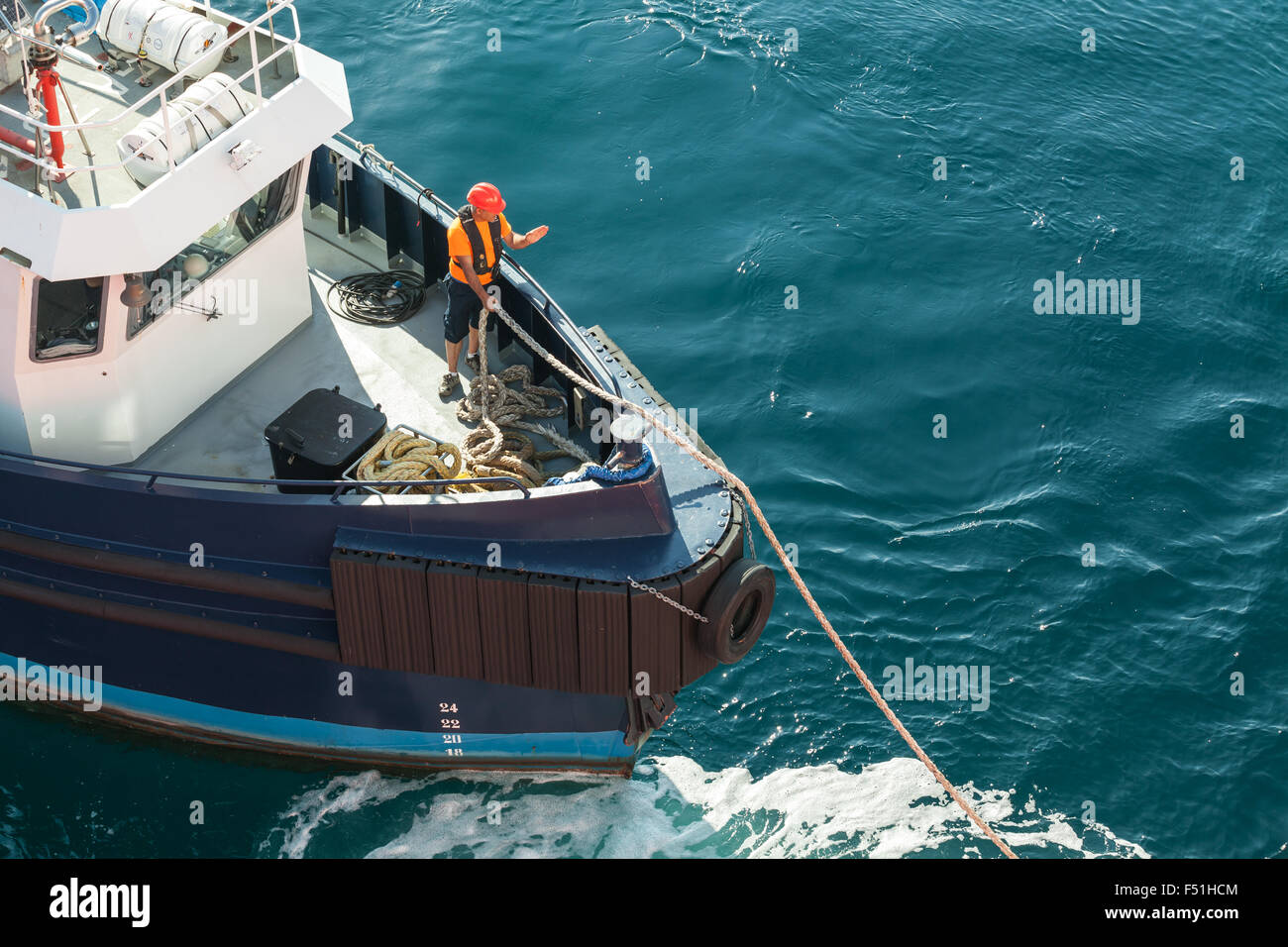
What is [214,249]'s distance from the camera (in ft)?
30.7

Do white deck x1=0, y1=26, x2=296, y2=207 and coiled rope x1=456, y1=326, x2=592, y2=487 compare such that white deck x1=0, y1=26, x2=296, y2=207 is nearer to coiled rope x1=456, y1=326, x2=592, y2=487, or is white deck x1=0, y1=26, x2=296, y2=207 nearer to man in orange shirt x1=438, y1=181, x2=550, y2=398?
man in orange shirt x1=438, y1=181, x2=550, y2=398

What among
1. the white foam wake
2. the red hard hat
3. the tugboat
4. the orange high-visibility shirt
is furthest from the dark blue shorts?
→ the white foam wake

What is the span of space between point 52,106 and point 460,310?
300 cm

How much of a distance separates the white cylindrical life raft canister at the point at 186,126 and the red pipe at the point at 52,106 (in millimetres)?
387

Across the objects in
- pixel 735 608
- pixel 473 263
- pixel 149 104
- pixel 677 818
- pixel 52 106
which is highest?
pixel 52 106

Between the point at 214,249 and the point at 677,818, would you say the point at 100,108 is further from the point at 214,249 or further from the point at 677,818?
the point at 677,818

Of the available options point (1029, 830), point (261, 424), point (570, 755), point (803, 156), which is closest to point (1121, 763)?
point (1029, 830)

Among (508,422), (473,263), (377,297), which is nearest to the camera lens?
(473,263)

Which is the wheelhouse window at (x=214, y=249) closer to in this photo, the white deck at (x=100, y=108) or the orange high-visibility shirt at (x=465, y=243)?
the white deck at (x=100, y=108)

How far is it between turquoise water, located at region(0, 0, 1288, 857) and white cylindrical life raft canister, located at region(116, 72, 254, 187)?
189 inches

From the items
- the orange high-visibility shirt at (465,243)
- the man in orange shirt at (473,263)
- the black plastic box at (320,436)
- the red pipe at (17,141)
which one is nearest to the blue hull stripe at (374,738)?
the black plastic box at (320,436)

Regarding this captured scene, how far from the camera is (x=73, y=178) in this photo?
8.50 meters

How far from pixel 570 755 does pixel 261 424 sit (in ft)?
11.0

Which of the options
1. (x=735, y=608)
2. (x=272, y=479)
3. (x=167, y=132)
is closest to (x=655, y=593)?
(x=735, y=608)
